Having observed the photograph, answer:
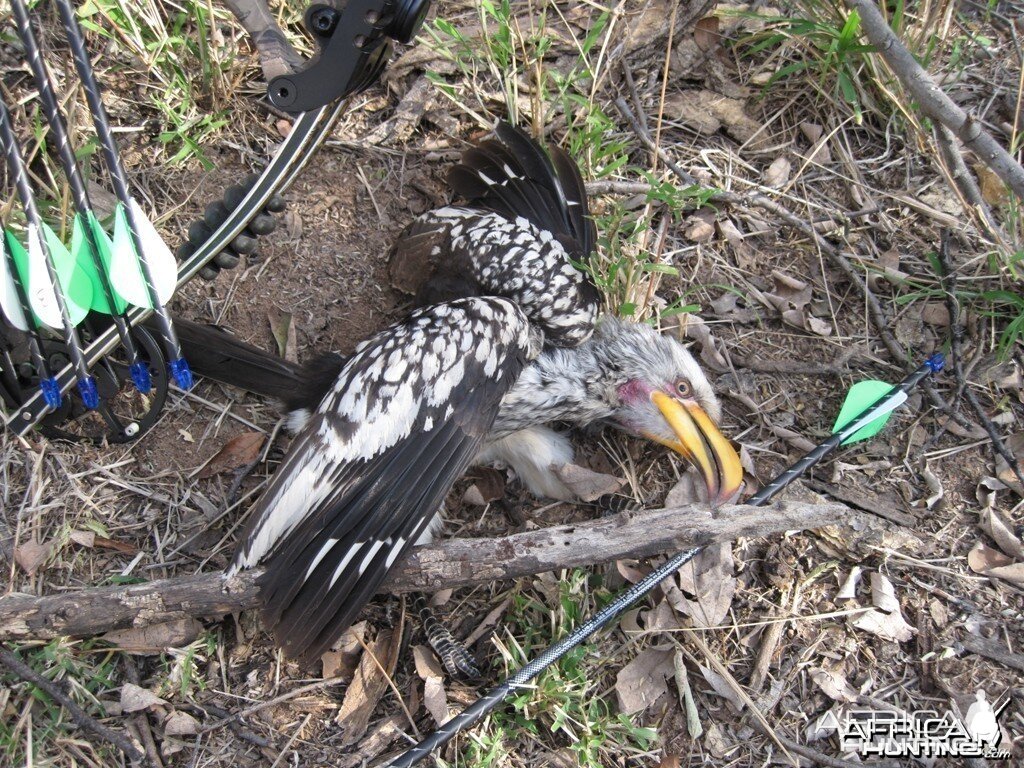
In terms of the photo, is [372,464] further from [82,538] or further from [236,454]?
[82,538]

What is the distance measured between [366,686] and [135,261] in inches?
48.0

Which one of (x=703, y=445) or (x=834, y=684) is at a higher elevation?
(x=703, y=445)

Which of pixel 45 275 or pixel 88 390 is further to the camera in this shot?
pixel 88 390

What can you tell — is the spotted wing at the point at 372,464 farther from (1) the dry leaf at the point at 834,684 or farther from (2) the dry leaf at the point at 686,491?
(1) the dry leaf at the point at 834,684

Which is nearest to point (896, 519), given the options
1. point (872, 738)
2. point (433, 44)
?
point (872, 738)

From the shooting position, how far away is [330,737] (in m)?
2.08

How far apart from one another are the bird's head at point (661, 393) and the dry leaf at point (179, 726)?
56.2 inches

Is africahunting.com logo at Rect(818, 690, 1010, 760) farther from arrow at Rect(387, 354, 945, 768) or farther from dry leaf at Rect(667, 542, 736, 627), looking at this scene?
arrow at Rect(387, 354, 945, 768)

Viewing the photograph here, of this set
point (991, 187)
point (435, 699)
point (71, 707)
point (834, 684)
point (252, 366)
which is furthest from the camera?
point (991, 187)

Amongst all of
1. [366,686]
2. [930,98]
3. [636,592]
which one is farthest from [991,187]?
[366,686]

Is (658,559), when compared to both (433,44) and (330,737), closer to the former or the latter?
(330,737)

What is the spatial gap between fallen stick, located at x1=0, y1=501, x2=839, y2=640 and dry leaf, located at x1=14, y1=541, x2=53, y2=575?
0.18 m

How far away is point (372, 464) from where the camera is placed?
206 cm

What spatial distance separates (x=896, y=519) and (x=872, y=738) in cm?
63
